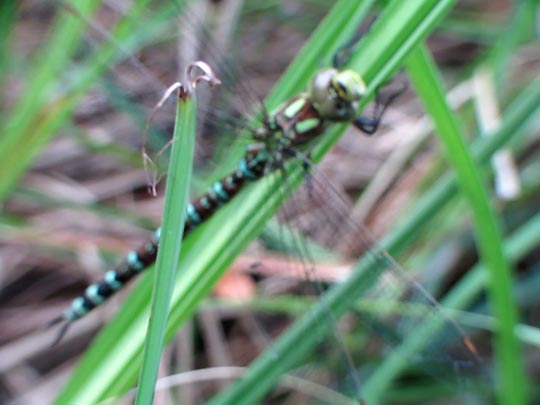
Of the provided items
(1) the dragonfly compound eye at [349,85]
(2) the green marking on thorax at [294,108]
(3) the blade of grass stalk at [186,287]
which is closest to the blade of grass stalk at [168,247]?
(3) the blade of grass stalk at [186,287]

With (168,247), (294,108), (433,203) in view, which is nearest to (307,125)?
(294,108)

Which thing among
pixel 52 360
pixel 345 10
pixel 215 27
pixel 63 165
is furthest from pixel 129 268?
pixel 215 27

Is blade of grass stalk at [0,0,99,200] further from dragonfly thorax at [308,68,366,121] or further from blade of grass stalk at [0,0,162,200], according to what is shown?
dragonfly thorax at [308,68,366,121]

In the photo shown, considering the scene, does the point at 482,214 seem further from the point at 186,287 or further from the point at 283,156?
the point at 186,287

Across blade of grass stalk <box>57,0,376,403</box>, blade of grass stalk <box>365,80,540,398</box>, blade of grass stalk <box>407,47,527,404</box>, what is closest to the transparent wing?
blade of grass stalk <box>365,80,540,398</box>

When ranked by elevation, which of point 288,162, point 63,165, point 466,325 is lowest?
point 466,325

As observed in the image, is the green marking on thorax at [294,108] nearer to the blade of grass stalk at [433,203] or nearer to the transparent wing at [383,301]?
the transparent wing at [383,301]

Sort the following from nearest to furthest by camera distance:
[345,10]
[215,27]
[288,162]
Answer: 1. [345,10]
2. [288,162]
3. [215,27]

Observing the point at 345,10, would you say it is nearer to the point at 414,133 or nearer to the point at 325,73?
the point at 325,73
